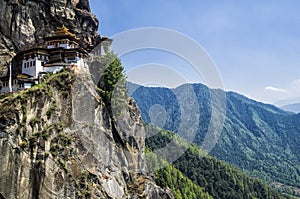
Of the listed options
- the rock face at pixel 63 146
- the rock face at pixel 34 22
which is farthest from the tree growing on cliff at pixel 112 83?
the rock face at pixel 34 22

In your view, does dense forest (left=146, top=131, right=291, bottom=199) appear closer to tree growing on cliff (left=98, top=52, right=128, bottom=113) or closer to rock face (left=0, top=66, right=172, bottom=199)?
tree growing on cliff (left=98, top=52, right=128, bottom=113)

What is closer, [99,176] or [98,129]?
[99,176]

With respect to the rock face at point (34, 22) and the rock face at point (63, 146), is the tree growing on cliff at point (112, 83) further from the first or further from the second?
the rock face at point (34, 22)

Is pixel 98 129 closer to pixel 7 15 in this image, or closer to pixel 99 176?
pixel 99 176

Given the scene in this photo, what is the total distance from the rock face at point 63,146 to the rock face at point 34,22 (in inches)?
512

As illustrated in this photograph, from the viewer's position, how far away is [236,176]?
150 metres

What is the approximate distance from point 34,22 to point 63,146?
25.7 m

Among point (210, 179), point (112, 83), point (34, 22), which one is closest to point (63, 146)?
point (112, 83)

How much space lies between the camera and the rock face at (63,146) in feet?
109

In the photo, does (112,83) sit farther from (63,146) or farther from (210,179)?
(210,179)

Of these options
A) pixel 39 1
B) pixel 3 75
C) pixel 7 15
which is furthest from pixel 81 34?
pixel 3 75

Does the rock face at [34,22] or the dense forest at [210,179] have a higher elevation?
the rock face at [34,22]

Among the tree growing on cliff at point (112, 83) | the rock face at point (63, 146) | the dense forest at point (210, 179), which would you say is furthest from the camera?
the dense forest at point (210, 179)

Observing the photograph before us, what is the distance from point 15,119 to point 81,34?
27.3 m
